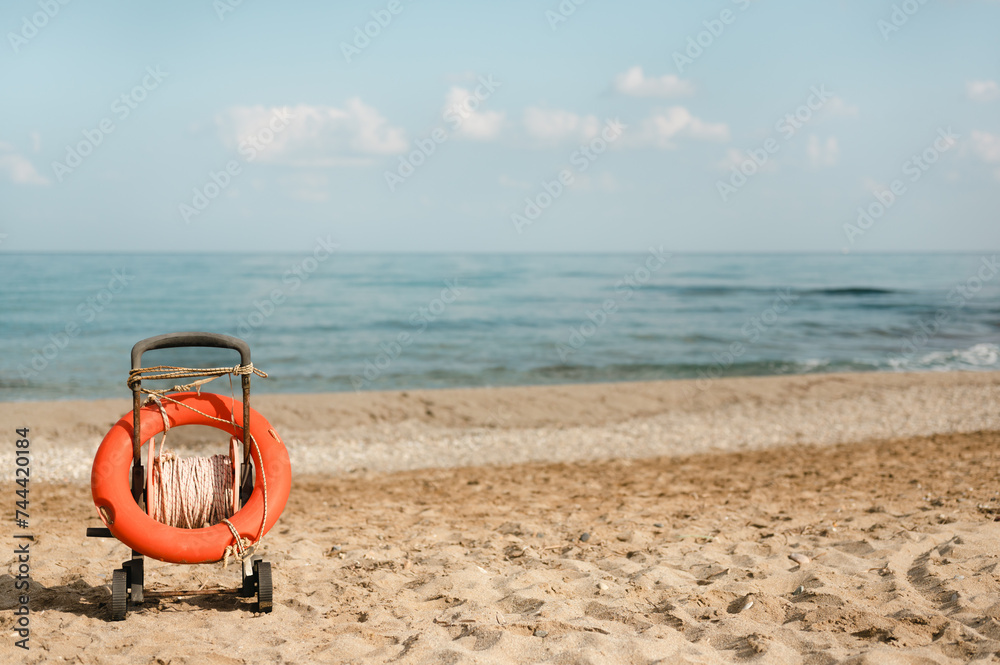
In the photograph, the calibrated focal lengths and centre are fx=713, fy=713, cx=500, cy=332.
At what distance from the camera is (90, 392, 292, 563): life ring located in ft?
10.1

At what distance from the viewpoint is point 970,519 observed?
4414 mm

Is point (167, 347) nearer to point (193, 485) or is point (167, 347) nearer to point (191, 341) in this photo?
point (191, 341)

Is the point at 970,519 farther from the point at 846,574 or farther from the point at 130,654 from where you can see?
the point at 130,654

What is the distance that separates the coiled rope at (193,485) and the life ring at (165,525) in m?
0.02

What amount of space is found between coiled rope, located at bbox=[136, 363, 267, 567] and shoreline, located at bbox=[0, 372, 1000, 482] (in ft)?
12.9

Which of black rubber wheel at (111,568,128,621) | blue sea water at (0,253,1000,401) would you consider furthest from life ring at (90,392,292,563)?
blue sea water at (0,253,1000,401)

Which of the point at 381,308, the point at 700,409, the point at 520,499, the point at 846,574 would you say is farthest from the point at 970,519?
the point at 381,308

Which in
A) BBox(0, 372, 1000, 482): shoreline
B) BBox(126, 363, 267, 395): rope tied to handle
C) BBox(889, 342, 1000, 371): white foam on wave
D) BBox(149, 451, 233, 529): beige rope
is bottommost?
BBox(0, 372, 1000, 482): shoreline

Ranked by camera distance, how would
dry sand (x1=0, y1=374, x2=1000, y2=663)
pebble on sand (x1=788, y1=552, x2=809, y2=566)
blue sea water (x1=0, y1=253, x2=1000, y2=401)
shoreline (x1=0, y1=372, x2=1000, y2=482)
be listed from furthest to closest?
blue sea water (x1=0, y1=253, x2=1000, y2=401)
shoreline (x1=0, y1=372, x2=1000, y2=482)
pebble on sand (x1=788, y1=552, x2=809, y2=566)
dry sand (x1=0, y1=374, x2=1000, y2=663)

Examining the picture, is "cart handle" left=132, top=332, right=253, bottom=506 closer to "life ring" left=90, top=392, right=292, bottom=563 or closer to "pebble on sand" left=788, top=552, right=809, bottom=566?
"life ring" left=90, top=392, right=292, bottom=563

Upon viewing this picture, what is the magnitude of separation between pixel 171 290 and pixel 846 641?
31692 millimetres

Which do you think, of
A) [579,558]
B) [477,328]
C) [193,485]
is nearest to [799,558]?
[579,558]

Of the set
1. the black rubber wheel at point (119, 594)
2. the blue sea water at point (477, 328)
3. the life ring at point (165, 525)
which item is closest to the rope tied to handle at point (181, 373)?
the life ring at point (165, 525)

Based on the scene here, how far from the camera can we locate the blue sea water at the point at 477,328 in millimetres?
14875
